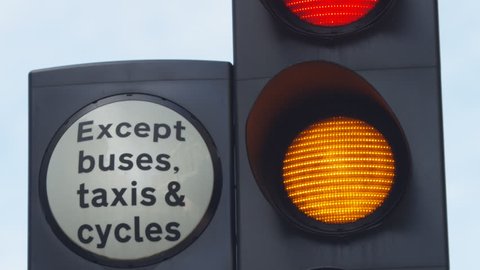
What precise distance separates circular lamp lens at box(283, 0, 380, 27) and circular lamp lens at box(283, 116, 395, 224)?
337 millimetres

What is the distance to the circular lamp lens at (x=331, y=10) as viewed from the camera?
2.92m

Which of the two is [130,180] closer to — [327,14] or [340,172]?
[340,172]

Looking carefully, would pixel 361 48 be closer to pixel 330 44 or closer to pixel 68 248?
pixel 330 44

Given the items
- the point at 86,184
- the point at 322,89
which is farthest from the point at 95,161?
the point at 322,89

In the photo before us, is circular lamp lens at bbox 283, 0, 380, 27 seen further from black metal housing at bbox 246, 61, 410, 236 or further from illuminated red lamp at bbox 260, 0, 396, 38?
black metal housing at bbox 246, 61, 410, 236

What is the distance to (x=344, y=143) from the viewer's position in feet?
10.1

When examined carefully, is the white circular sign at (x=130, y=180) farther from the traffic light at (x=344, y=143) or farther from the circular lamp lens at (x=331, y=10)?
the circular lamp lens at (x=331, y=10)

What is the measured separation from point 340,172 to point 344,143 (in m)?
0.11

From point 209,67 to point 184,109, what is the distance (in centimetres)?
18

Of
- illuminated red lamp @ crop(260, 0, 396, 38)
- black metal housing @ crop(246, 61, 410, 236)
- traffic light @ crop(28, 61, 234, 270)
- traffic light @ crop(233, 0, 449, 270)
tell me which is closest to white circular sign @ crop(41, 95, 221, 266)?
traffic light @ crop(28, 61, 234, 270)

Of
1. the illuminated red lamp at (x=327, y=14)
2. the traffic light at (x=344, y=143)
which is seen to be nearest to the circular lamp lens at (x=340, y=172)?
the traffic light at (x=344, y=143)

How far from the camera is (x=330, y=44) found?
2.86m

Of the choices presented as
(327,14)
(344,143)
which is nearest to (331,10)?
(327,14)

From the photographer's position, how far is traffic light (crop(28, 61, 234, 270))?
4.00 meters
